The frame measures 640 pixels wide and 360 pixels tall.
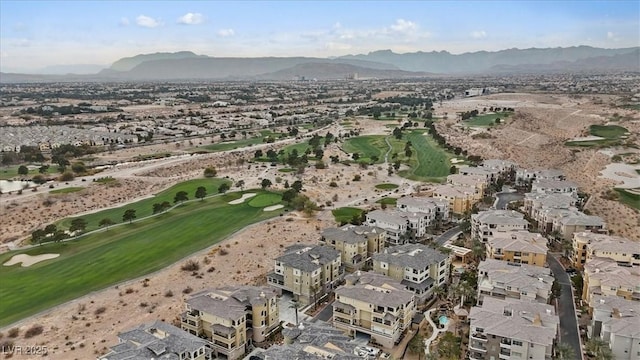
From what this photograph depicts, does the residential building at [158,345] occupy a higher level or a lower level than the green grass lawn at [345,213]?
higher

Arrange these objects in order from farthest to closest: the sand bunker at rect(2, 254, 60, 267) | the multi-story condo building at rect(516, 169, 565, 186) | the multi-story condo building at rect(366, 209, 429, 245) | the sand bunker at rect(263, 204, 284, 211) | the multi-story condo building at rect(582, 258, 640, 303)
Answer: the multi-story condo building at rect(516, 169, 565, 186)
the sand bunker at rect(263, 204, 284, 211)
the multi-story condo building at rect(366, 209, 429, 245)
the sand bunker at rect(2, 254, 60, 267)
the multi-story condo building at rect(582, 258, 640, 303)

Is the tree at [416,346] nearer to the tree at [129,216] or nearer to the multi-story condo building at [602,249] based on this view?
the multi-story condo building at [602,249]

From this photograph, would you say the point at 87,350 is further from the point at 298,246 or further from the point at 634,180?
→ the point at 634,180

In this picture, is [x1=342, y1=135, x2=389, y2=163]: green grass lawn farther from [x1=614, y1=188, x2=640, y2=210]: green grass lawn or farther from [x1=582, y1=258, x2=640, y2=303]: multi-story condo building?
[x1=582, y1=258, x2=640, y2=303]: multi-story condo building

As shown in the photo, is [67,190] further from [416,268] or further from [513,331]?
[513,331]

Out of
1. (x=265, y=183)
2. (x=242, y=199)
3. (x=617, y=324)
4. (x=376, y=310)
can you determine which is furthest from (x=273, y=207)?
(x=617, y=324)

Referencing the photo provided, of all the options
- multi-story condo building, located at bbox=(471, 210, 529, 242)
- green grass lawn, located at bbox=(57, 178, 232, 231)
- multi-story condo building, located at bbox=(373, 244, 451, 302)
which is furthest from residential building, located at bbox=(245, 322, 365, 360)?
green grass lawn, located at bbox=(57, 178, 232, 231)

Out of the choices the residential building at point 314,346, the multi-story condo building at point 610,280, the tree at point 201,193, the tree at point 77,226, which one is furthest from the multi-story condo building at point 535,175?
the tree at point 77,226
